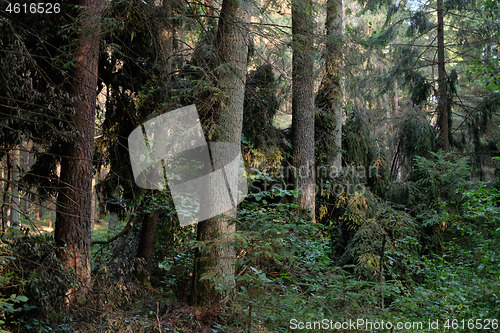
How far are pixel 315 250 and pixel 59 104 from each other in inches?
197

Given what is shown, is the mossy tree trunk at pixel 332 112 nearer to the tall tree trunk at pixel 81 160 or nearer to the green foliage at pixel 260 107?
the green foliage at pixel 260 107

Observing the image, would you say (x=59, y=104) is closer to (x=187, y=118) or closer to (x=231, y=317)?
(x=187, y=118)

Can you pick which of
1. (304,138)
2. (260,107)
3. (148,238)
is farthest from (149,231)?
(304,138)

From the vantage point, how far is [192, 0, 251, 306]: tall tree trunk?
5.80 m

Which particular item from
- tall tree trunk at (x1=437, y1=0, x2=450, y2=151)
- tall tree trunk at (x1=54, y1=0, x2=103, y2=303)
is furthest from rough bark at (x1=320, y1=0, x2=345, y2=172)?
tall tree trunk at (x1=54, y1=0, x2=103, y2=303)

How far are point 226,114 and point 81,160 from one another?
243 cm

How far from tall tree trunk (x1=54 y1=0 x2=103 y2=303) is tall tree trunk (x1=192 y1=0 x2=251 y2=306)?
69.6 inches

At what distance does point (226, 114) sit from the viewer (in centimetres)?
615

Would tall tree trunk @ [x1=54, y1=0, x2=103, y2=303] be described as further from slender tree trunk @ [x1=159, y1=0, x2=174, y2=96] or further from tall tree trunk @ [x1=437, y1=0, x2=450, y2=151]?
tall tree trunk @ [x1=437, y1=0, x2=450, y2=151]

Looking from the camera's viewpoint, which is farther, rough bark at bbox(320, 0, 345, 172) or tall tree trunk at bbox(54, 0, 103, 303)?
rough bark at bbox(320, 0, 345, 172)

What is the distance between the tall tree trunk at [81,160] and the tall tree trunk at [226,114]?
5.80 feet

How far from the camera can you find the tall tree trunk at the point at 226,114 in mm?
5801

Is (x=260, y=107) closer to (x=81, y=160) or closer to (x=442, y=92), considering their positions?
(x=81, y=160)

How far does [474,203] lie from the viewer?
7336 millimetres
